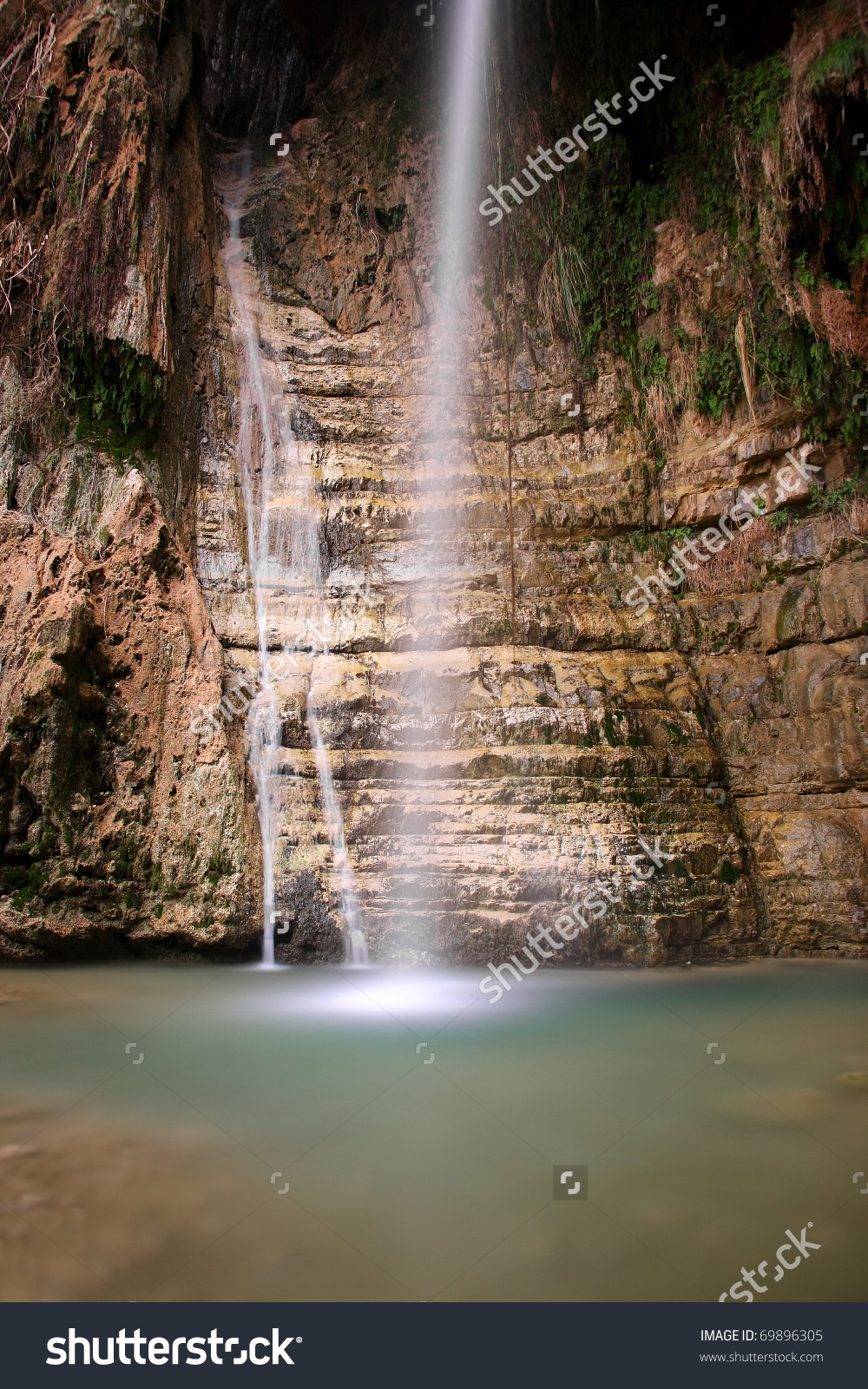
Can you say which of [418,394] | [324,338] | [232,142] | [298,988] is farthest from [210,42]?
[298,988]

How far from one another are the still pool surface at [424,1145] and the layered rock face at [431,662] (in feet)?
4.36

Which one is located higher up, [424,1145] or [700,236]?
[700,236]

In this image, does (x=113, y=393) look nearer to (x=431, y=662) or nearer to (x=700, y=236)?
(x=431, y=662)

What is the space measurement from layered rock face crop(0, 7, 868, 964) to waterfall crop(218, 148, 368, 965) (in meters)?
0.09

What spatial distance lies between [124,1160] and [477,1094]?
157cm

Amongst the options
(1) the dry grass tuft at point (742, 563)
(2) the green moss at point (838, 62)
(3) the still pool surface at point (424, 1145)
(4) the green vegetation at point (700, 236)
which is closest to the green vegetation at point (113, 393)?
(4) the green vegetation at point (700, 236)

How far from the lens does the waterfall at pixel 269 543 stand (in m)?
6.86

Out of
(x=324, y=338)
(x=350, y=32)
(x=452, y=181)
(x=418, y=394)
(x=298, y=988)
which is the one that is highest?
(x=350, y=32)

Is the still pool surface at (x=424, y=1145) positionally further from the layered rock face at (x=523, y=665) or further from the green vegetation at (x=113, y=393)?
the green vegetation at (x=113, y=393)

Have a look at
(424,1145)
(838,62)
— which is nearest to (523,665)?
(424,1145)

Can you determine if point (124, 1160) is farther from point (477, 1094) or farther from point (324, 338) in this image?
point (324, 338)

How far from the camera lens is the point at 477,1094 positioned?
3.69m

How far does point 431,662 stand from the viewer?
8.08 meters

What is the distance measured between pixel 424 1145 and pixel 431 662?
17.6 ft
